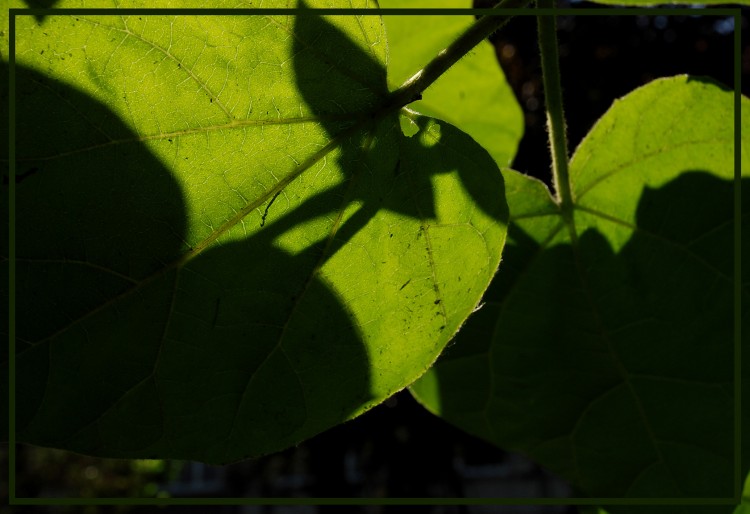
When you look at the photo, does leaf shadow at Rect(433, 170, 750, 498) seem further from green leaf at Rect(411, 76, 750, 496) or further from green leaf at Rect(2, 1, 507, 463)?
green leaf at Rect(2, 1, 507, 463)

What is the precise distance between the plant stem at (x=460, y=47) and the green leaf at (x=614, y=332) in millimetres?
265

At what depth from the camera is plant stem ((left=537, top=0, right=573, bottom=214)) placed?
→ 71 centimetres

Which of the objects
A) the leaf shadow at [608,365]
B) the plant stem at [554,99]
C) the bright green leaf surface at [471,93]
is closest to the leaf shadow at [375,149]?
the plant stem at [554,99]

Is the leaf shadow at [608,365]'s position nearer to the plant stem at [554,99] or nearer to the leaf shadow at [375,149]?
the plant stem at [554,99]

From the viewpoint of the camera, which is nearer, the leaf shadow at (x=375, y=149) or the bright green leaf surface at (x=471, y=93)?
the leaf shadow at (x=375, y=149)

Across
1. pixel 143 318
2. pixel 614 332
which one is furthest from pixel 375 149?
pixel 614 332

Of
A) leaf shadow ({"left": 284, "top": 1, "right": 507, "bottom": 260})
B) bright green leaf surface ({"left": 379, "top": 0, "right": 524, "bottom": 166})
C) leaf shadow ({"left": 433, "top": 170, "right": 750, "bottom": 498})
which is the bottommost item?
leaf shadow ({"left": 433, "top": 170, "right": 750, "bottom": 498})

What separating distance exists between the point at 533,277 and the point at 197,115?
17.5 inches

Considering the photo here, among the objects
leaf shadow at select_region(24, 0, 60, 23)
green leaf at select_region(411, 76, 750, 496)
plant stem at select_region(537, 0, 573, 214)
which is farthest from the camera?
green leaf at select_region(411, 76, 750, 496)

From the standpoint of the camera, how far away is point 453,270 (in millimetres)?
678

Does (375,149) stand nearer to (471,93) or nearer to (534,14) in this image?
(534,14)

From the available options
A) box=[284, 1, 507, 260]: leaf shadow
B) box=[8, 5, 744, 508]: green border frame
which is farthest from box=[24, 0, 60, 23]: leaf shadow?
box=[284, 1, 507, 260]: leaf shadow

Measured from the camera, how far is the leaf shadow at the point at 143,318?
639mm

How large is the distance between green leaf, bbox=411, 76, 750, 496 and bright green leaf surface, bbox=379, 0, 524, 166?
21 centimetres
